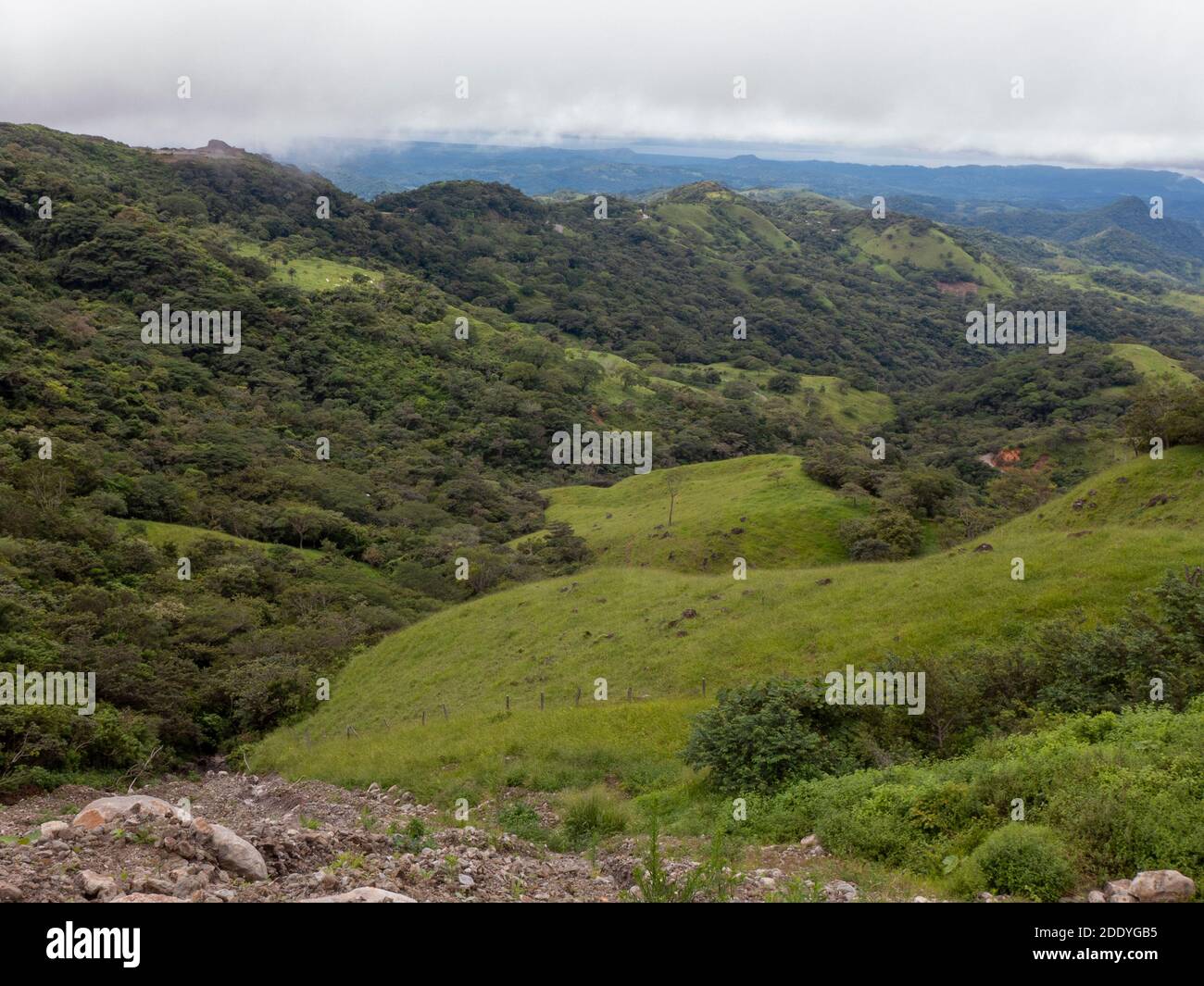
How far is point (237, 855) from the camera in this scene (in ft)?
26.5

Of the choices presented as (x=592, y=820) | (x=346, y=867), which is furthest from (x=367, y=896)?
(x=592, y=820)

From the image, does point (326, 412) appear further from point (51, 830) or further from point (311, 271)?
point (51, 830)

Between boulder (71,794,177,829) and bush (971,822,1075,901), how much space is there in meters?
9.59

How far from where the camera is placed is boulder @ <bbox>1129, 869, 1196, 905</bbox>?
691cm

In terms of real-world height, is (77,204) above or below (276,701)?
above

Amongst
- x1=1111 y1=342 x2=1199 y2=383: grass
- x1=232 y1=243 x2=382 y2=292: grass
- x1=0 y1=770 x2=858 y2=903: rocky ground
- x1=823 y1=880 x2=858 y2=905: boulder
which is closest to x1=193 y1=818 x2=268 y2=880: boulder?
x1=0 y1=770 x2=858 y2=903: rocky ground

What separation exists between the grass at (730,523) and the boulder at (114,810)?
31.9 meters

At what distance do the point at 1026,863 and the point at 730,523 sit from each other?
3562 centimetres

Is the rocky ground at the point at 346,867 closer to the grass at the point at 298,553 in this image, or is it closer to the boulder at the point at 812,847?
the boulder at the point at 812,847

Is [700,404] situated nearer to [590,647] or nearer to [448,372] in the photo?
[448,372]

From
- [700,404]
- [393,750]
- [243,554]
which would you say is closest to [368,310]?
[700,404]

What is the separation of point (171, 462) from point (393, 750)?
5074 centimetres

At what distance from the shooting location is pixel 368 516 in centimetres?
6031

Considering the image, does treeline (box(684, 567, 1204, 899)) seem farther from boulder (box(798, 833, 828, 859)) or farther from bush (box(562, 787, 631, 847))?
bush (box(562, 787, 631, 847))
